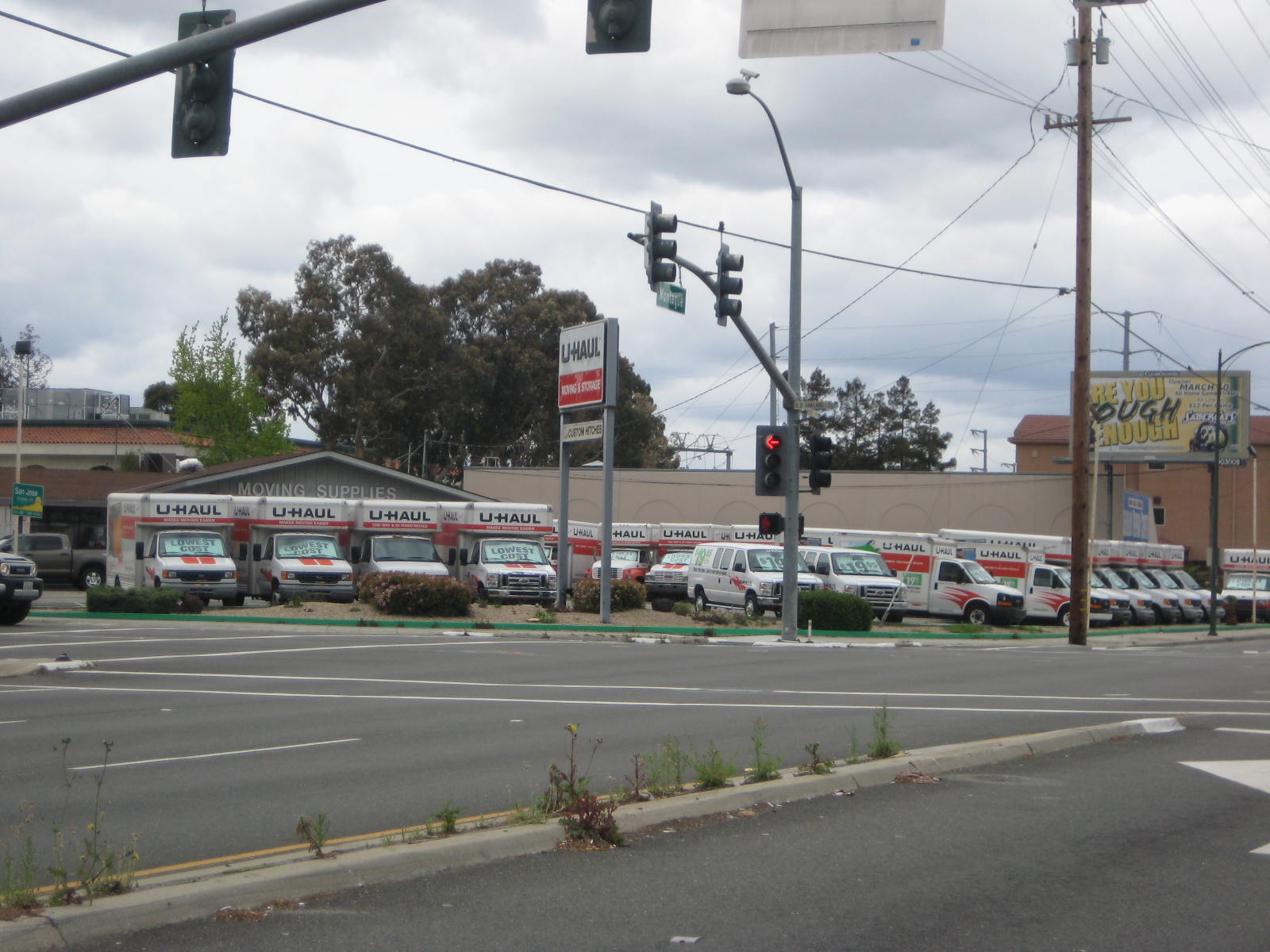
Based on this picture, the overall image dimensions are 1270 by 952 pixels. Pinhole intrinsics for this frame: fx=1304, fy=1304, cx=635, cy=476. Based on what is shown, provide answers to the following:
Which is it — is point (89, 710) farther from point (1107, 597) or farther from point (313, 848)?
point (1107, 597)

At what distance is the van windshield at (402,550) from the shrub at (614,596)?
4.41m

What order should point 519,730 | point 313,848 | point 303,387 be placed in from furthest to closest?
point 303,387
point 519,730
point 313,848

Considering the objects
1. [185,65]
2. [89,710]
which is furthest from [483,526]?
[185,65]

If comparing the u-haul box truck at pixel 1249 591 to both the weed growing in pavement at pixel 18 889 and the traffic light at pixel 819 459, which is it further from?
the weed growing in pavement at pixel 18 889

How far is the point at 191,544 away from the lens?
109ft

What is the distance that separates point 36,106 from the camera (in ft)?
31.1

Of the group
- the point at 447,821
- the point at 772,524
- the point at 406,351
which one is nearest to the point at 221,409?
the point at 406,351

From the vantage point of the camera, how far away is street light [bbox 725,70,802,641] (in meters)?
26.0

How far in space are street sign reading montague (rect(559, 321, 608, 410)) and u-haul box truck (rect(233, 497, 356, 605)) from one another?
286 inches

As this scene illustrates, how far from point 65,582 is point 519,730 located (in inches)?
1364

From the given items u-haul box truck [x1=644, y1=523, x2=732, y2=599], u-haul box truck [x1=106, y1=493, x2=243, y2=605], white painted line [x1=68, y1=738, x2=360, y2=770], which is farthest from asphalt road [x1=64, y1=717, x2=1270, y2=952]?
u-haul box truck [x1=644, y1=523, x2=732, y2=599]

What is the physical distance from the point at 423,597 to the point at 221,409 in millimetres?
36055

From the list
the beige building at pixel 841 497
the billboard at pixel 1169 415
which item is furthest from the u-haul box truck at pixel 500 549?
the billboard at pixel 1169 415

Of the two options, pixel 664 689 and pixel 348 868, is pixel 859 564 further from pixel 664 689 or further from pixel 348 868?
pixel 348 868
